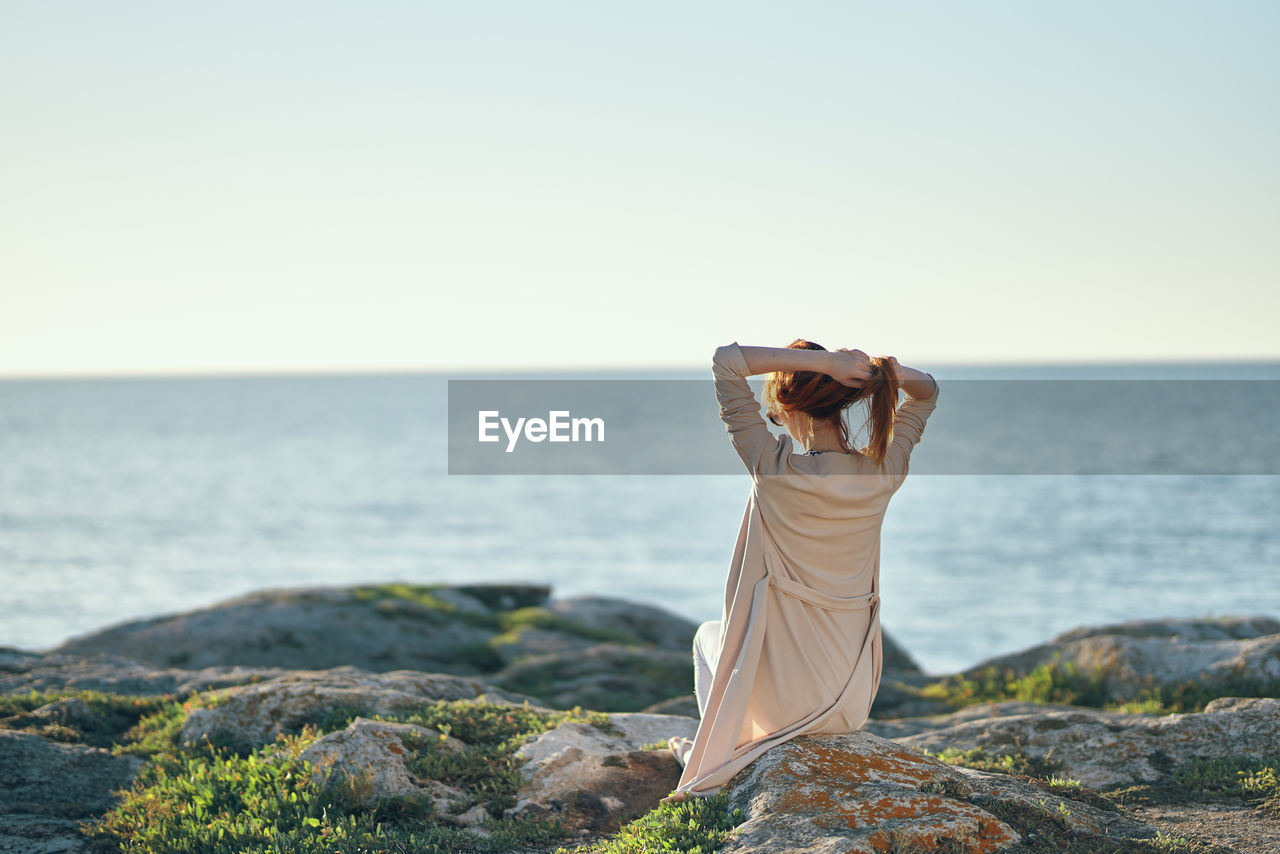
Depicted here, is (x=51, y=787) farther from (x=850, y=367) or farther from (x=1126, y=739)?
(x=1126, y=739)

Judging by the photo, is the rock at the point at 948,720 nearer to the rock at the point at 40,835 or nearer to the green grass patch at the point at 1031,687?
the green grass patch at the point at 1031,687

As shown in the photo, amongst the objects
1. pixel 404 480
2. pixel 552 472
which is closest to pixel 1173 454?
pixel 552 472

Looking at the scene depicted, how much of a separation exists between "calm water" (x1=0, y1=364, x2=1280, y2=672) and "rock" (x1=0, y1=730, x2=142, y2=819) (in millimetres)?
21724

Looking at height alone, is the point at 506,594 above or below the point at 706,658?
below

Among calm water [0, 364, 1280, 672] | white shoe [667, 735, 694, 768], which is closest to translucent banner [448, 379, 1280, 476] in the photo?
calm water [0, 364, 1280, 672]

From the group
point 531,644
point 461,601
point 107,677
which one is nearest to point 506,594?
point 461,601

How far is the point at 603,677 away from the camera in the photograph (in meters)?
14.2

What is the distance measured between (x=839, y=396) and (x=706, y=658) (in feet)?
6.90

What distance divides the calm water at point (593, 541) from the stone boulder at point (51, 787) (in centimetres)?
2176

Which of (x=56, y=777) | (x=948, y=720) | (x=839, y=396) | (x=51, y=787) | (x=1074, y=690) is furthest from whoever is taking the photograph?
(x=1074, y=690)

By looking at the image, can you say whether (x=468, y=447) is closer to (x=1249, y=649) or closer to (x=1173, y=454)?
(x=1173, y=454)

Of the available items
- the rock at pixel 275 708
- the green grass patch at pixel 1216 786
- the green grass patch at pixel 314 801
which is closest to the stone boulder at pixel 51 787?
the green grass patch at pixel 314 801

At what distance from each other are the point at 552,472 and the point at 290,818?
7396cm

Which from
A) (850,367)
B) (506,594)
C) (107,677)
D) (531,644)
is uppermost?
(850,367)
